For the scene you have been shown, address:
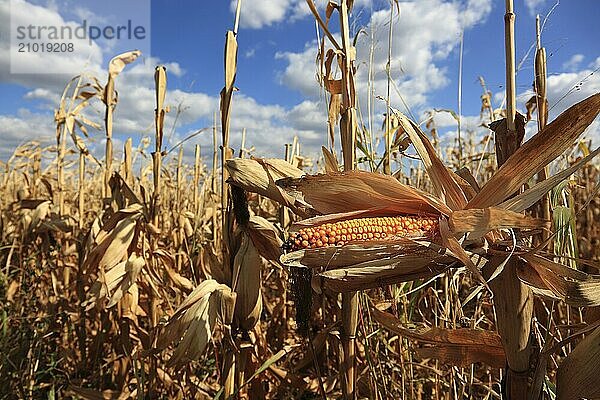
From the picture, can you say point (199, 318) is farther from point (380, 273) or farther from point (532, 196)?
point (532, 196)

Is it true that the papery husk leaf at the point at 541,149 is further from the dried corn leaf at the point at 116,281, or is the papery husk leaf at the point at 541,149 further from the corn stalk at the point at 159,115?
the dried corn leaf at the point at 116,281

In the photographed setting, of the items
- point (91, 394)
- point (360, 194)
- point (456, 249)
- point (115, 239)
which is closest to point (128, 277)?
point (115, 239)

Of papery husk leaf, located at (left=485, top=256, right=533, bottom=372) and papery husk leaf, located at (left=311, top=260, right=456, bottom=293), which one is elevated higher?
papery husk leaf, located at (left=311, top=260, right=456, bottom=293)

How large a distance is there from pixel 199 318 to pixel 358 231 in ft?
2.18

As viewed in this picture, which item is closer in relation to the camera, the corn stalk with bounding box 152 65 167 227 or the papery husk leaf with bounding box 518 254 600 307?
the papery husk leaf with bounding box 518 254 600 307

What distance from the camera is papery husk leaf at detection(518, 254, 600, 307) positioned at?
63cm

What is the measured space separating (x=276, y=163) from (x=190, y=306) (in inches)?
19.7

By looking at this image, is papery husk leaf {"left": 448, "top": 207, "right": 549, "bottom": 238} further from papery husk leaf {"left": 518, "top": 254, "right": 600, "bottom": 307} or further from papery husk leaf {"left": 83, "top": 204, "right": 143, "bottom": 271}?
papery husk leaf {"left": 83, "top": 204, "right": 143, "bottom": 271}

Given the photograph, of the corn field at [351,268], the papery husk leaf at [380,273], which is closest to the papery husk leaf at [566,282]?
the corn field at [351,268]

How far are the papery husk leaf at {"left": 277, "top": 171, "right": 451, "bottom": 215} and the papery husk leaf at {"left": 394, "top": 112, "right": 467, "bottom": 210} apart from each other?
0.04m

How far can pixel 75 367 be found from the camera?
217cm

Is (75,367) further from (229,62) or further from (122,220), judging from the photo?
(229,62)

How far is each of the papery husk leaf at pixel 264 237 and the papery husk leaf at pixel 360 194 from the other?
0.37m

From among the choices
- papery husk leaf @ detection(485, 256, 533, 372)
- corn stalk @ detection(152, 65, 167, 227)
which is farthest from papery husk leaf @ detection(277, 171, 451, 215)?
corn stalk @ detection(152, 65, 167, 227)
